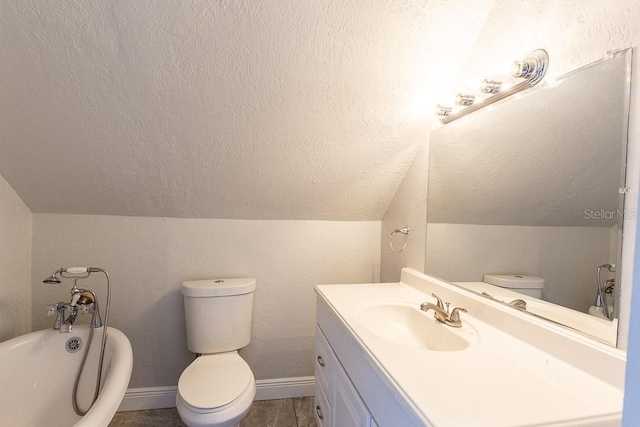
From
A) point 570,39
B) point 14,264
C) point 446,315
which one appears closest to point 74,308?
point 14,264

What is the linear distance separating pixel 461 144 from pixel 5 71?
193cm

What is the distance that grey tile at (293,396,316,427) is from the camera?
1915mm

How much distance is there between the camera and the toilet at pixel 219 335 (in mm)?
1509

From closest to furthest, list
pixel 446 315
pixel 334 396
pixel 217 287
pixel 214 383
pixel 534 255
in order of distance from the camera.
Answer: pixel 534 255
pixel 446 315
pixel 334 396
pixel 214 383
pixel 217 287

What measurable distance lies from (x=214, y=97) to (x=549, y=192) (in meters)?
1.36

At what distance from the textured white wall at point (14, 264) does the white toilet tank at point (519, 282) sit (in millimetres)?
2378

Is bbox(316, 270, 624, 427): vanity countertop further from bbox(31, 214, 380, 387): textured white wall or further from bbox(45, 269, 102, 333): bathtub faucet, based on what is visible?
bbox(45, 269, 102, 333): bathtub faucet

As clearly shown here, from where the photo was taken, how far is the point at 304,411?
2.03 metres

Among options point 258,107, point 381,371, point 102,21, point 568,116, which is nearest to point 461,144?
point 568,116

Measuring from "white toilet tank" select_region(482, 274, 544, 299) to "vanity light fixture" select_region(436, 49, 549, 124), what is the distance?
658 millimetres

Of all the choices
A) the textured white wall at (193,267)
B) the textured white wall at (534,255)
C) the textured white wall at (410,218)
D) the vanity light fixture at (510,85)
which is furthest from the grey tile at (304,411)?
the vanity light fixture at (510,85)

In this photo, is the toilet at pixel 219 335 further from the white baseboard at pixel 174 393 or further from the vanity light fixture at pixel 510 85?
the vanity light fixture at pixel 510 85

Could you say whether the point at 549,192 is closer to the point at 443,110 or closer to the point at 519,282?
the point at 519,282

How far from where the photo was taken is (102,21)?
1.14 meters
